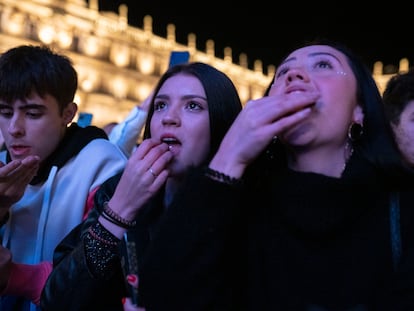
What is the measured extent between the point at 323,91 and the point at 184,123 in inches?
20.7

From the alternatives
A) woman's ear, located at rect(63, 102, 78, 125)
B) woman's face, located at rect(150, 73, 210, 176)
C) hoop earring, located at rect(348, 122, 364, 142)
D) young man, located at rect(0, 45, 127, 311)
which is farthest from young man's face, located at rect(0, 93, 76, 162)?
A: hoop earring, located at rect(348, 122, 364, 142)

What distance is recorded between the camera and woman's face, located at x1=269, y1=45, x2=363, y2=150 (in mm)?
1311

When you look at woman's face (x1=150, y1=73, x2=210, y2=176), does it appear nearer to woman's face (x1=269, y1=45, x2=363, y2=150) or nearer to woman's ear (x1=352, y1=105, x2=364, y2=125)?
woman's face (x1=269, y1=45, x2=363, y2=150)

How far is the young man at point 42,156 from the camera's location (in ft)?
6.61

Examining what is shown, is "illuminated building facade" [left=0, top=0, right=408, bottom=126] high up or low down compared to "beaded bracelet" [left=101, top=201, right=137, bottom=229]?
up

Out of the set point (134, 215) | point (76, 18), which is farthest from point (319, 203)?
point (76, 18)

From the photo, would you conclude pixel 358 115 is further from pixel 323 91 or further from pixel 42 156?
pixel 42 156

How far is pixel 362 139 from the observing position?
1.42m

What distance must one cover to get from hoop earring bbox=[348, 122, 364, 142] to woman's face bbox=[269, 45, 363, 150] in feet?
0.06

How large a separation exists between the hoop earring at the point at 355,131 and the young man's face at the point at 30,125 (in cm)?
141

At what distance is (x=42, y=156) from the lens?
212 centimetres

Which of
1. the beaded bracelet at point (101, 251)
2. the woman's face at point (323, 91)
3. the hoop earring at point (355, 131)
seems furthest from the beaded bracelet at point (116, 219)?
the hoop earring at point (355, 131)

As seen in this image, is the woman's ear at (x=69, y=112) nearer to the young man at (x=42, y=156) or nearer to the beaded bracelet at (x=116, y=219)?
the young man at (x=42, y=156)

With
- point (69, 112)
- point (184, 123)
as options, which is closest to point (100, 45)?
point (69, 112)
